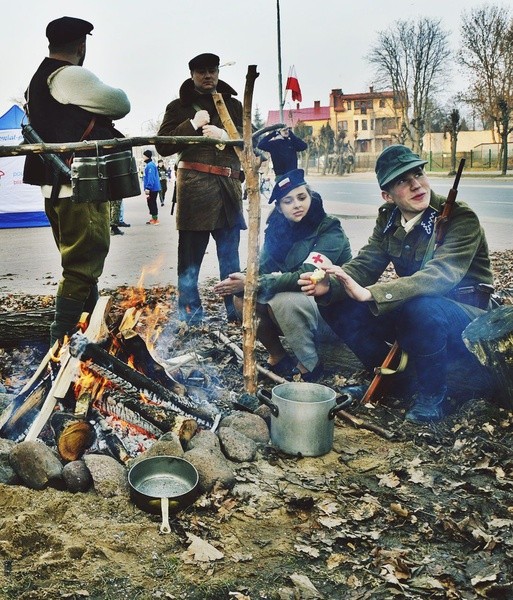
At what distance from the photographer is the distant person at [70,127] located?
4457 millimetres

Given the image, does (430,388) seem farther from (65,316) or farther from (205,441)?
(65,316)

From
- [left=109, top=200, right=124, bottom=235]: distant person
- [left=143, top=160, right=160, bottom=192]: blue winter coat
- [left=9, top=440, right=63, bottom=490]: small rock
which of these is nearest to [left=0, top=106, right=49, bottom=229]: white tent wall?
[left=109, top=200, right=124, bottom=235]: distant person

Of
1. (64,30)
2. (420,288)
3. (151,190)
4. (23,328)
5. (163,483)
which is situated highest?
(64,30)

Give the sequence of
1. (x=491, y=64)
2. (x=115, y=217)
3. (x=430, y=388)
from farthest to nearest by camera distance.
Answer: (x=491, y=64)
(x=115, y=217)
(x=430, y=388)

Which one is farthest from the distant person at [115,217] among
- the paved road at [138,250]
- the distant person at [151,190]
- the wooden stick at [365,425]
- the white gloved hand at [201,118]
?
the wooden stick at [365,425]

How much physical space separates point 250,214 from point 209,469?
1.68m

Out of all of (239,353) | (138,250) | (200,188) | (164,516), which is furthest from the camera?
(138,250)

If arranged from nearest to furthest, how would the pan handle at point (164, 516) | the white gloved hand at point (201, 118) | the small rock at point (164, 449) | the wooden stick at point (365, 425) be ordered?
the pan handle at point (164, 516) < the small rock at point (164, 449) < the wooden stick at point (365, 425) < the white gloved hand at point (201, 118)

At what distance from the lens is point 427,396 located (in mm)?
4301

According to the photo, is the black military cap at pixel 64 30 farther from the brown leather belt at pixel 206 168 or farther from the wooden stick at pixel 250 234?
the brown leather belt at pixel 206 168

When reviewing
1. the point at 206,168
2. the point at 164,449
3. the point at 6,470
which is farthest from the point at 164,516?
the point at 206,168

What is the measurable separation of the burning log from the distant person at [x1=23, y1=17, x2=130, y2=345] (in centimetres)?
81

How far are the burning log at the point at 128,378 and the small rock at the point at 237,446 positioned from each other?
0.71 ft

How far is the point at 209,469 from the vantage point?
10.9 feet
